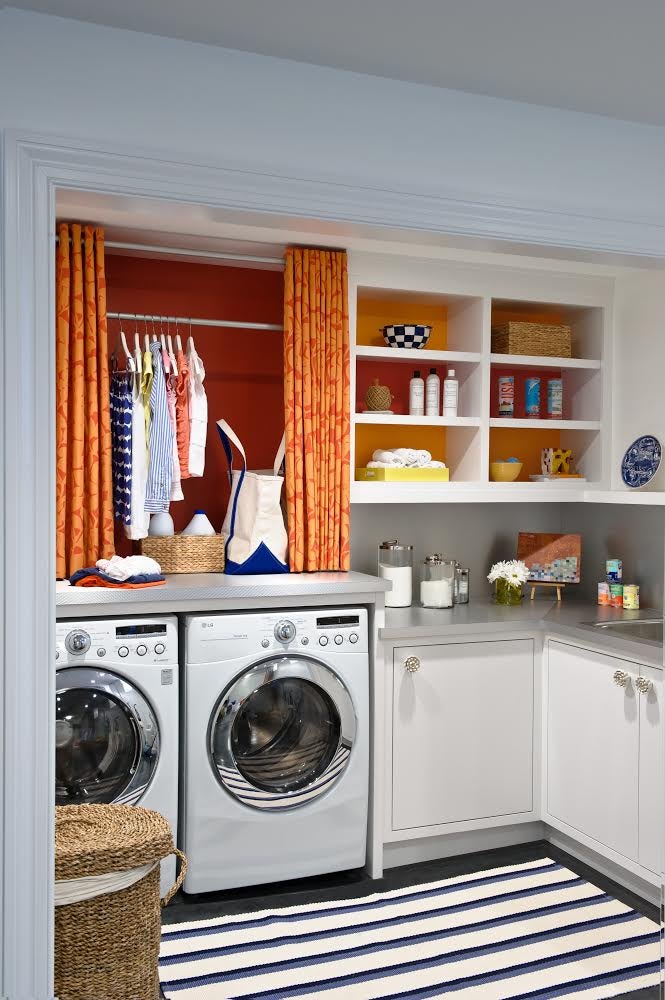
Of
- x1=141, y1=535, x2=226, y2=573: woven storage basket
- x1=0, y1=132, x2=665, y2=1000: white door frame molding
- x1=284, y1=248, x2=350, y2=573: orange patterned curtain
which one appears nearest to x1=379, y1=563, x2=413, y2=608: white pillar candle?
x1=284, y1=248, x2=350, y2=573: orange patterned curtain

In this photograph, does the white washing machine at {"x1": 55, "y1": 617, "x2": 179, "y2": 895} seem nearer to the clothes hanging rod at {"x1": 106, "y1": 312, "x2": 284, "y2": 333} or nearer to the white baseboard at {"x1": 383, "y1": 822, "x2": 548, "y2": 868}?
the white baseboard at {"x1": 383, "y1": 822, "x2": 548, "y2": 868}

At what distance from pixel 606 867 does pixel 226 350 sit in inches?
97.8

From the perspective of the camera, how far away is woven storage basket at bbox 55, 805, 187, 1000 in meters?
2.15

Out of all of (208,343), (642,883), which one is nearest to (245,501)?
(208,343)

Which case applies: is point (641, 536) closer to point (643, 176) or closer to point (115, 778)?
point (643, 176)

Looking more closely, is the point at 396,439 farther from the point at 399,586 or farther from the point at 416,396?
the point at 399,586

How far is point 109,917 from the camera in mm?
2191

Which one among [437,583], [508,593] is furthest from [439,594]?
[508,593]

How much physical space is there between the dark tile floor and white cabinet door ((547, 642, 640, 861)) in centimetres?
16

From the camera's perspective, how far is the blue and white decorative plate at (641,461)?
373 cm

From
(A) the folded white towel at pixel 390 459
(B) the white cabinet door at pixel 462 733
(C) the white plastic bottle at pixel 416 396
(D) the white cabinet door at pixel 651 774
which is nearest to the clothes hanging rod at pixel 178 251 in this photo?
(C) the white plastic bottle at pixel 416 396

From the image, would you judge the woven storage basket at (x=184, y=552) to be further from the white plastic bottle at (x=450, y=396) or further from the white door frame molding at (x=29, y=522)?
the white door frame molding at (x=29, y=522)

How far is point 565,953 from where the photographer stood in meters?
2.77

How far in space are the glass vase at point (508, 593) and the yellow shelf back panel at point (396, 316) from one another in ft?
3.43
